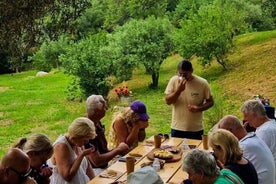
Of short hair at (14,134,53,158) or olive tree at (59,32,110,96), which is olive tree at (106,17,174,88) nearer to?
olive tree at (59,32,110,96)

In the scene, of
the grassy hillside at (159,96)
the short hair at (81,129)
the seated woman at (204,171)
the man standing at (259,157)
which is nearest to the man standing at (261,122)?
the man standing at (259,157)

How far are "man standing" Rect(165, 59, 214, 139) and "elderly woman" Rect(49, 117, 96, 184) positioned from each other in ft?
5.59

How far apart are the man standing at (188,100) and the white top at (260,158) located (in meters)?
1.76

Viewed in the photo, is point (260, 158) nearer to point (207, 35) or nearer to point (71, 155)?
point (71, 155)

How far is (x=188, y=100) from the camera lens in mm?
4953

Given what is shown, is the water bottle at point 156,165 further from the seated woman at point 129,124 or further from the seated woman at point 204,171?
the seated woman at point 204,171

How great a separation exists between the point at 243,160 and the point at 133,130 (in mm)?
1788

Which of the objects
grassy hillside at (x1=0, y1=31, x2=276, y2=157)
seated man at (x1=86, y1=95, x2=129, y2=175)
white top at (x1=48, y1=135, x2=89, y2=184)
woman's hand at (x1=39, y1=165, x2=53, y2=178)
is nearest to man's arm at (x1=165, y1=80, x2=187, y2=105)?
seated man at (x1=86, y1=95, x2=129, y2=175)

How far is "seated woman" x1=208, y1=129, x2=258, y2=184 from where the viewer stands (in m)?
2.79

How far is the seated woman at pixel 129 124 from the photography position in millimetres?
4441

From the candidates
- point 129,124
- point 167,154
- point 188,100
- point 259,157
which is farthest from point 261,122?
point 129,124

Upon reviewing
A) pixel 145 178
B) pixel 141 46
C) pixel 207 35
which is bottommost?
pixel 141 46

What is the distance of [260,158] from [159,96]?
31.9ft

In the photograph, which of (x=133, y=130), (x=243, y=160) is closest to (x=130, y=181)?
(x=243, y=160)
